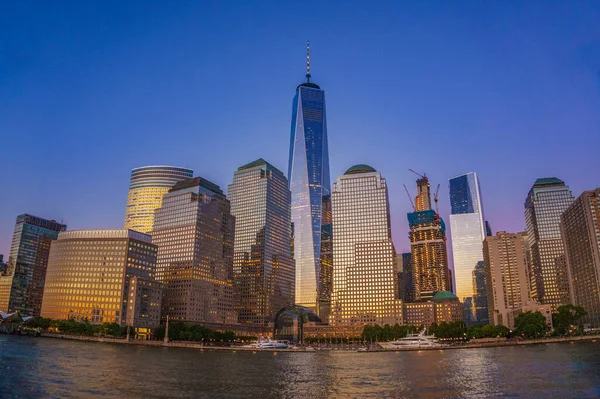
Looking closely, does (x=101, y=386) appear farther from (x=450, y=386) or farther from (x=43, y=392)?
(x=450, y=386)

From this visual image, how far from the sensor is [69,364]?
105 meters

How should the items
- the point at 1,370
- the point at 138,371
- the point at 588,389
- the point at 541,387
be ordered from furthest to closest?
1. the point at 138,371
2. the point at 1,370
3. the point at 541,387
4. the point at 588,389

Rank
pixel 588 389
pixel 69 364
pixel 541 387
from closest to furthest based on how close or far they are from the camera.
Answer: pixel 588 389 → pixel 541 387 → pixel 69 364

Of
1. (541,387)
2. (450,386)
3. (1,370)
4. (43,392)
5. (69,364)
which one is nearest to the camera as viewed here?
(43,392)

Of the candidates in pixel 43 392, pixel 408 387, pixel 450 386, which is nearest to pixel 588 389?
pixel 450 386

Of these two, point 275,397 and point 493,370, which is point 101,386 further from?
point 493,370

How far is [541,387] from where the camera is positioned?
249 ft

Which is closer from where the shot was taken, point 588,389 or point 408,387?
point 588,389

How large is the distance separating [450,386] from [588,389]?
777 inches

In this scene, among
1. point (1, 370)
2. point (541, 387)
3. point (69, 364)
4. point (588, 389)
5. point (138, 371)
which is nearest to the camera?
point (588, 389)

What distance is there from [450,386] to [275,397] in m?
30.7

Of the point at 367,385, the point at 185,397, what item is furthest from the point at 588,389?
the point at 185,397

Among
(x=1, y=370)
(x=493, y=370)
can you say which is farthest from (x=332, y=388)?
(x=1, y=370)

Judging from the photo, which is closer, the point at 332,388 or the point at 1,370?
the point at 332,388
